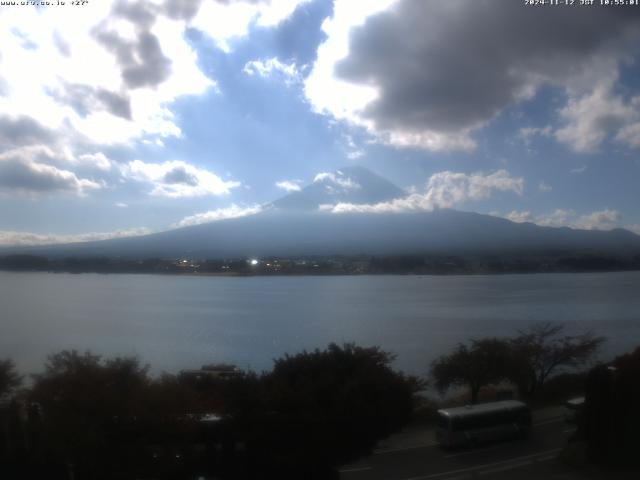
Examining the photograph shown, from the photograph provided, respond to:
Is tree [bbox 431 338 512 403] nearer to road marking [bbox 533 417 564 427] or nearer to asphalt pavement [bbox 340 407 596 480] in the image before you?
road marking [bbox 533 417 564 427]

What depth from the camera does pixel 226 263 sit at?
24.8 metres

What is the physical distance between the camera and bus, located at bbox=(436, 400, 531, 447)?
462 centimetres

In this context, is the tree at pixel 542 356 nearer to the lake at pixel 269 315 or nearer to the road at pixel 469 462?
the lake at pixel 269 315

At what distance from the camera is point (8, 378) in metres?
4.99

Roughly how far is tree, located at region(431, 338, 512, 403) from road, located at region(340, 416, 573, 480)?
6.42 ft

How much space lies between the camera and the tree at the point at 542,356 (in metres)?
6.98

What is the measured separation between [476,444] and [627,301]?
13.8 m

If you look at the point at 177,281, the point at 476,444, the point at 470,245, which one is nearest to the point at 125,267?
the point at 177,281

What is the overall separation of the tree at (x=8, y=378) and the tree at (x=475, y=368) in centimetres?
476

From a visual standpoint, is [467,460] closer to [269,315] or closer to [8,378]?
[8,378]

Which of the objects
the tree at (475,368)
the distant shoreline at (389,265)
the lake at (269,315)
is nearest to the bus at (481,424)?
the tree at (475,368)

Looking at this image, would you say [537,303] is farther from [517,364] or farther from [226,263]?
[226,263]

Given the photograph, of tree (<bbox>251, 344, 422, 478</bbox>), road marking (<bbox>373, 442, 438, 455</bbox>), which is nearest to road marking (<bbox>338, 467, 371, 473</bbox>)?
tree (<bbox>251, 344, 422, 478</bbox>)

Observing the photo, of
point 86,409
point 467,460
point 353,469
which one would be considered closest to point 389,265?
point 467,460
